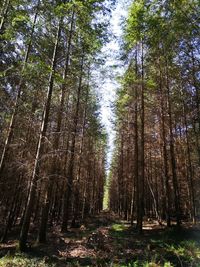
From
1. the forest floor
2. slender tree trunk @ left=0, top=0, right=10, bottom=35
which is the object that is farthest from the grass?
slender tree trunk @ left=0, top=0, right=10, bottom=35

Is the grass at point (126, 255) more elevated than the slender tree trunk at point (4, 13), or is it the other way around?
the slender tree trunk at point (4, 13)

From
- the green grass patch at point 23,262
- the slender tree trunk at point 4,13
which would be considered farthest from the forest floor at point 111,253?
the slender tree trunk at point 4,13

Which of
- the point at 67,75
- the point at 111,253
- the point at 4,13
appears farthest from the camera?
the point at 67,75

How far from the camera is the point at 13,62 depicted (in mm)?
13148

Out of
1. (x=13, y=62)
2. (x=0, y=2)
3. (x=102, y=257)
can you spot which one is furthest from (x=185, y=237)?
(x=0, y=2)

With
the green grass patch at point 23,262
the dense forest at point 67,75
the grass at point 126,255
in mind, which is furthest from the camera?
the dense forest at point 67,75

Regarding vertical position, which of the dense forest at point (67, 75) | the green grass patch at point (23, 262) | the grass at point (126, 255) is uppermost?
the dense forest at point (67, 75)

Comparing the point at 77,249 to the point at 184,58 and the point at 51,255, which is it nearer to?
the point at 51,255

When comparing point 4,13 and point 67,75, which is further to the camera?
point 67,75

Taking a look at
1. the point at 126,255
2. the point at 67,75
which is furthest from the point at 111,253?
the point at 67,75

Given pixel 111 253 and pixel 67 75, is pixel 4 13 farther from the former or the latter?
pixel 111 253

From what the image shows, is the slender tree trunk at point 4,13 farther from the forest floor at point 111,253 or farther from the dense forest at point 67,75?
the forest floor at point 111,253

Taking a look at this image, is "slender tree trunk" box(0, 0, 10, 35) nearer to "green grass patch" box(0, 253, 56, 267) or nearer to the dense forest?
the dense forest

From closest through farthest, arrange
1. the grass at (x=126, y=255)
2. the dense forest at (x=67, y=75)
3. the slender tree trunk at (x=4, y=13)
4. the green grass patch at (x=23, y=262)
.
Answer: the green grass patch at (x=23, y=262) → the grass at (x=126, y=255) → the dense forest at (x=67, y=75) → the slender tree trunk at (x=4, y=13)
